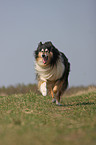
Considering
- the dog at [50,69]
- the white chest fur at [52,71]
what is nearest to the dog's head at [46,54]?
the dog at [50,69]

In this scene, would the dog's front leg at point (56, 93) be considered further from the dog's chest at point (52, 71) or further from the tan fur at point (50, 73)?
the dog's chest at point (52, 71)

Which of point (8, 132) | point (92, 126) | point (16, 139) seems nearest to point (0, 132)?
point (8, 132)

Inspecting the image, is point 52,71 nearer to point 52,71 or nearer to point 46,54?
point 52,71

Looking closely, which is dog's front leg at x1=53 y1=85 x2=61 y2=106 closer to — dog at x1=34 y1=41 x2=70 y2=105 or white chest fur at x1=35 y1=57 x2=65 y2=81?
dog at x1=34 y1=41 x2=70 y2=105

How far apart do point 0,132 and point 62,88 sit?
5.30 m

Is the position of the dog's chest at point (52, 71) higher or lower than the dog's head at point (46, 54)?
lower

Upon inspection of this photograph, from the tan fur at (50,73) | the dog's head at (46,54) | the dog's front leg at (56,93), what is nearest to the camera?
the dog's head at (46,54)

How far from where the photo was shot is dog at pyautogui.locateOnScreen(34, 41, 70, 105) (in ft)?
27.8

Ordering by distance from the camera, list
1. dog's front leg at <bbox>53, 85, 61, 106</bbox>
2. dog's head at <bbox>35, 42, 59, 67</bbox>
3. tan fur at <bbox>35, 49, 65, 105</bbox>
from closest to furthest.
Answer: dog's head at <bbox>35, 42, 59, 67</bbox> → tan fur at <bbox>35, 49, 65, 105</bbox> → dog's front leg at <bbox>53, 85, 61, 106</bbox>

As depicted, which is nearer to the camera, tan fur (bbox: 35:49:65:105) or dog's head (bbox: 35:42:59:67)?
dog's head (bbox: 35:42:59:67)

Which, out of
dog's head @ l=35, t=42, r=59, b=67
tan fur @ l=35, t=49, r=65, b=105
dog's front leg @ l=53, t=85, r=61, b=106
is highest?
dog's head @ l=35, t=42, r=59, b=67

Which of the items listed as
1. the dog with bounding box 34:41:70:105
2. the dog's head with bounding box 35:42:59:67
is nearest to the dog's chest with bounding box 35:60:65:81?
the dog with bounding box 34:41:70:105

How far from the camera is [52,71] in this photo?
863 centimetres

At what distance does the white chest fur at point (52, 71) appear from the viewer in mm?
8648
